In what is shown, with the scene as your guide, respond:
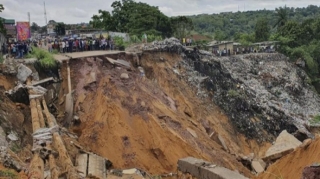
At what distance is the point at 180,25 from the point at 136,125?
1191 inches

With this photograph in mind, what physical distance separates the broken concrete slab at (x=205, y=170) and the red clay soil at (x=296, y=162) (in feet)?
3.30

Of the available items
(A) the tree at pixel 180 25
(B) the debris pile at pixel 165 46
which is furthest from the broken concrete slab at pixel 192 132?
(A) the tree at pixel 180 25

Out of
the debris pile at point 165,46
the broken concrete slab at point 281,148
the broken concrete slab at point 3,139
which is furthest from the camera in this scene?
the debris pile at point 165,46

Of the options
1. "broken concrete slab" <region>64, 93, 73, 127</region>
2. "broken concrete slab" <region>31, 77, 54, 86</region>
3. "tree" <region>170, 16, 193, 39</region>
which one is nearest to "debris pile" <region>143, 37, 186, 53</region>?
"broken concrete slab" <region>31, 77, 54, 86</region>

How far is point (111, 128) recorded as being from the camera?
656 inches

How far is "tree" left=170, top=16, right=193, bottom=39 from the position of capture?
45.2 meters

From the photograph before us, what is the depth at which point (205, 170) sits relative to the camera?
11336 millimetres

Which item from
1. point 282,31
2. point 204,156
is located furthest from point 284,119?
point 282,31

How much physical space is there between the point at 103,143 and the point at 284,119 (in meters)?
16.0

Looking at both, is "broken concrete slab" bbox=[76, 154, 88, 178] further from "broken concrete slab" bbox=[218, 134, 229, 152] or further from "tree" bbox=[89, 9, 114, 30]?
"tree" bbox=[89, 9, 114, 30]

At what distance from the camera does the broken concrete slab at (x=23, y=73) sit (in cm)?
1734

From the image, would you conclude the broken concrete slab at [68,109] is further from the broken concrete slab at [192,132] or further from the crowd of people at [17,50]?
the broken concrete slab at [192,132]

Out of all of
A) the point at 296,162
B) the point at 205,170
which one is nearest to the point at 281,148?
the point at 296,162

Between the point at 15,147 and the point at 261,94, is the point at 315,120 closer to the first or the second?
the point at 261,94
